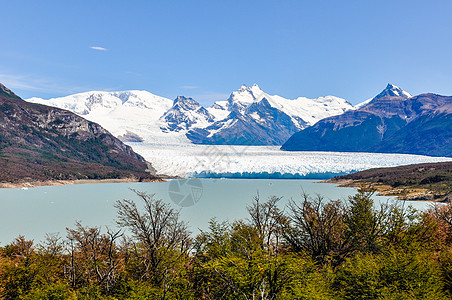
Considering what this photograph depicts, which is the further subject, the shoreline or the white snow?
the white snow

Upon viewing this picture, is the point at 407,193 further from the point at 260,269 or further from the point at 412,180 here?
the point at 260,269

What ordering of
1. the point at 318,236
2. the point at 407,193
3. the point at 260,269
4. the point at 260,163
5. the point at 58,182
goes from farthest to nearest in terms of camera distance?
1. the point at 58,182
2. the point at 260,163
3. the point at 407,193
4. the point at 318,236
5. the point at 260,269

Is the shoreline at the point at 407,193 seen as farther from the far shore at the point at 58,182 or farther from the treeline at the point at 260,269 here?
the far shore at the point at 58,182

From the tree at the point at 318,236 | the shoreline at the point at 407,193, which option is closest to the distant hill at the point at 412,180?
the shoreline at the point at 407,193

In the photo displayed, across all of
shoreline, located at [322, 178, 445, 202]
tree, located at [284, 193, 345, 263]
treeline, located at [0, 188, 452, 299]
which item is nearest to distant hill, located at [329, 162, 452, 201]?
shoreline, located at [322, 178, 445, 202]

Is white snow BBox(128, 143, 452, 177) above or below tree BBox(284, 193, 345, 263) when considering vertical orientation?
above

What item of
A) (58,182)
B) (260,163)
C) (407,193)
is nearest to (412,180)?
(407,193)

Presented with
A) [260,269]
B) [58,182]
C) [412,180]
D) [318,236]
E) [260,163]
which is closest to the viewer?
[260,269]

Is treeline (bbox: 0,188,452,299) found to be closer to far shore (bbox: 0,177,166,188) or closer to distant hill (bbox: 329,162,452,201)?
distant hill (bbox: 329,162,452,201)

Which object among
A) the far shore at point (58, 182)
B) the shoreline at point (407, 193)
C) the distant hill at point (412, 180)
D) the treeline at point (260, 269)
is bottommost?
the far shore at point (58, 182)

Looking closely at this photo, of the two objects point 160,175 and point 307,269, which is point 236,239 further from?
point 160,175

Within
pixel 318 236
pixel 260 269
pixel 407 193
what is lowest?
pixel 318 236

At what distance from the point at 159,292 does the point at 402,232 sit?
19.3 metres

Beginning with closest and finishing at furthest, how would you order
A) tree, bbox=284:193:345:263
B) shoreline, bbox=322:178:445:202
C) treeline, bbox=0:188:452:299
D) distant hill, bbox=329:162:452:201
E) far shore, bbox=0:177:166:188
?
1. treeline, bbox=0:188:452:299
2. tree, bbox=284:193:345:263
3. shoreline, bbox=322:178:445:202
4. distant hill, bbox=329:162:452:201
5. far shore, bbox=0:177:166:188
